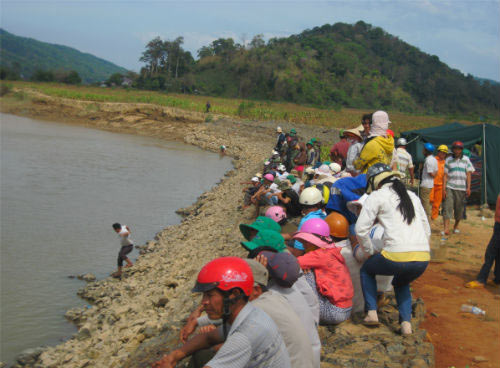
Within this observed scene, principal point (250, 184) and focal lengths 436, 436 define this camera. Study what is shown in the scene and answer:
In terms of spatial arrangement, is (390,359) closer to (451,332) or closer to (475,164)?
(451,332)

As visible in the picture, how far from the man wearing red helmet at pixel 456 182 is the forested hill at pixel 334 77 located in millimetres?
59211

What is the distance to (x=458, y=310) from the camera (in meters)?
5.13

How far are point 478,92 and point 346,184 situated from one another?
9144 centimetres

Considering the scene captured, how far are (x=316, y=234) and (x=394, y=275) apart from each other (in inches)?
30.5

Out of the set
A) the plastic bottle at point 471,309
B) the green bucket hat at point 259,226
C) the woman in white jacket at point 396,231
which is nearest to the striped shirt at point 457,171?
the plastic bottle at point 471,309

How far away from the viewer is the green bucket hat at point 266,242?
3545 millimetres

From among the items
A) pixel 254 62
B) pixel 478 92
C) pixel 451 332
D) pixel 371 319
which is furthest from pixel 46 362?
pixel 478 92

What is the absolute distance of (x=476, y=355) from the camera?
4.10 meters

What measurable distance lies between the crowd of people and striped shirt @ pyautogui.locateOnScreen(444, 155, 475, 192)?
10.4 feet

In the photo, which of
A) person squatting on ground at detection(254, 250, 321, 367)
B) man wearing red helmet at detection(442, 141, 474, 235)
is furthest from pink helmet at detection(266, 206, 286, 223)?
man wearing red helmet at detection(442, 141, 474, 235)

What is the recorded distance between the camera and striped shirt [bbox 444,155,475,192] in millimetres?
8453

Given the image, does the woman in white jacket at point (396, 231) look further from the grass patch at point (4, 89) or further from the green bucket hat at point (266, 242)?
the grass patch at point (4, 89)

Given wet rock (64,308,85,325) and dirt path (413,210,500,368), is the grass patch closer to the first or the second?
wet rock (64,308,85,325)

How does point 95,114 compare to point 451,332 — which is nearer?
point 451,332
